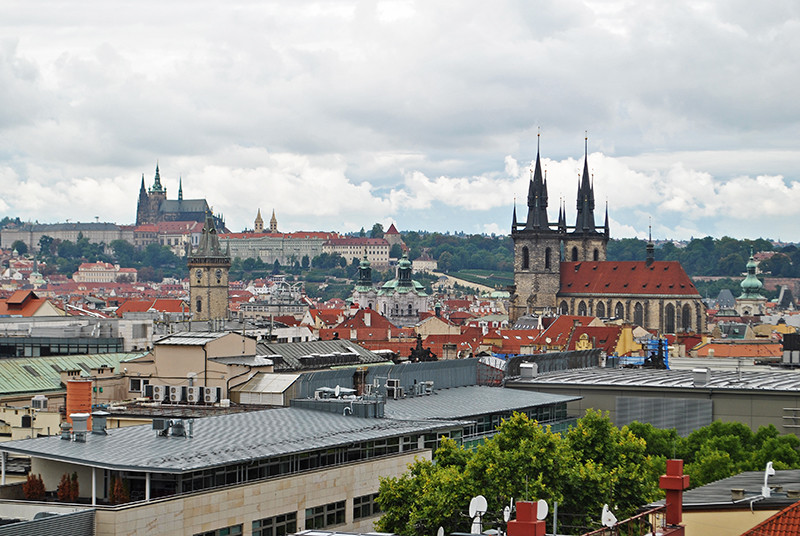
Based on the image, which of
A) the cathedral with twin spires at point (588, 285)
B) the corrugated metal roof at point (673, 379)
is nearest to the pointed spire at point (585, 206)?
the cathedral with twin spires at point (588, 285)

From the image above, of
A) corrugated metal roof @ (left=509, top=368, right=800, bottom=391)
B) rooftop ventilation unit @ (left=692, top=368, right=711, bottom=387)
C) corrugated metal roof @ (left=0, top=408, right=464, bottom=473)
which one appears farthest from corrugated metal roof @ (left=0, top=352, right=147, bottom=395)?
rooftop ventilation unit @ (left=692, top=368, right=711, bottom=387)

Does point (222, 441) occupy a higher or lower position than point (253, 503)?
higher

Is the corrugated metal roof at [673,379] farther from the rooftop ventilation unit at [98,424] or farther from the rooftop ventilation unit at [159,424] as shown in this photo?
the rooftop ventilation unit at [98,424]

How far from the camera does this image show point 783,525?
692 inches

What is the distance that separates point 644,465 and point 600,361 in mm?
40636

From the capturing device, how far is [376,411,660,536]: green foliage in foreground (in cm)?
3119

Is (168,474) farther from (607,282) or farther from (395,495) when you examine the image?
(607,282)

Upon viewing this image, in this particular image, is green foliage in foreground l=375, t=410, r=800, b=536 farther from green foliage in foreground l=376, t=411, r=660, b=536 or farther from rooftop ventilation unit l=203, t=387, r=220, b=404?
rooftop ventilation unit l=203, t=387, r=220, b=404

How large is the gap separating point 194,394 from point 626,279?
11810 centimetres

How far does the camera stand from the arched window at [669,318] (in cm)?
15812

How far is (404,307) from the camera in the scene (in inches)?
7500

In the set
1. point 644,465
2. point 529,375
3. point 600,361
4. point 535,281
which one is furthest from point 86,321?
point 535,281

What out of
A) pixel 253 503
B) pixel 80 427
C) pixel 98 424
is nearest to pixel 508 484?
pixel 253 503

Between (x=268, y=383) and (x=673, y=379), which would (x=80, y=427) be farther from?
(x=673, y=379)
